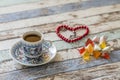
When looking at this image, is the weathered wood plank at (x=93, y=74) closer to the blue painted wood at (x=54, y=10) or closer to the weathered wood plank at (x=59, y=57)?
the weathered wood plank at (x=59, y=57)

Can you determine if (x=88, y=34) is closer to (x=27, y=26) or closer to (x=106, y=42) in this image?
(x=106, y=42)

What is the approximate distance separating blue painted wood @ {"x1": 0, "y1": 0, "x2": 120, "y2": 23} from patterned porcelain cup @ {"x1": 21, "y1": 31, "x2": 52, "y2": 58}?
289 millimetres

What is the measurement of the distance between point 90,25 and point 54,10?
0.71ft

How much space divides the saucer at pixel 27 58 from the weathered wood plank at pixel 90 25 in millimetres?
108

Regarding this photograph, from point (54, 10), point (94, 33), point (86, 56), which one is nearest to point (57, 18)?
point (54, 10)

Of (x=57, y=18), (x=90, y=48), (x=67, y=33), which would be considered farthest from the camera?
(x=57, y=18)

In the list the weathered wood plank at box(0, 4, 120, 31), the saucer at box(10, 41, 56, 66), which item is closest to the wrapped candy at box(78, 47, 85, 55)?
the saucer at box(10, 41, 56, 66)

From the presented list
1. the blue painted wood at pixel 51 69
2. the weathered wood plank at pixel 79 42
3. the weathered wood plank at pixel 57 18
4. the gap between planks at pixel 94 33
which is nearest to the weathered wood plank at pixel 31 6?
the weathered wood plank at pixel 57 18

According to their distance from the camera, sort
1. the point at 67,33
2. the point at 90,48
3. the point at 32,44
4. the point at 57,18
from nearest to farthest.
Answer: the point at 32,44
the point at 90,48
the point at 67,33
the point at 57,18

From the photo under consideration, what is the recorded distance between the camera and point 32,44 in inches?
38.4

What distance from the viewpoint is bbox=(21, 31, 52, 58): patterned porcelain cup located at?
98cm

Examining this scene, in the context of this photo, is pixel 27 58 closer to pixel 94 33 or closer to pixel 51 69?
pixel 51 69

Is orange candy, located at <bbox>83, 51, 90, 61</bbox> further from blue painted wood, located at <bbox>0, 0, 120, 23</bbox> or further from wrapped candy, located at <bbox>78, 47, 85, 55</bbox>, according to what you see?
blue painted wood, located at <bbox>0, 0, 120, 23</bbox>

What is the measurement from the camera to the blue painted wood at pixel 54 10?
1.29 metres
